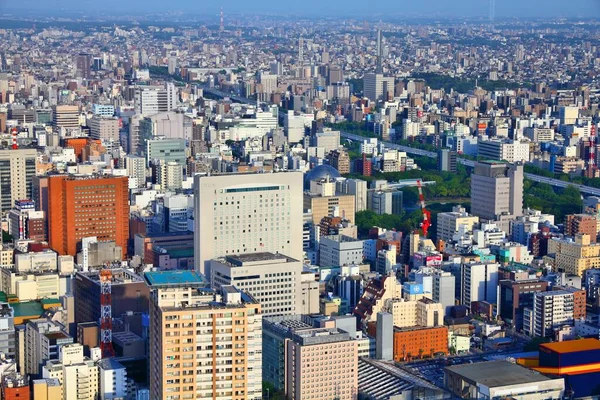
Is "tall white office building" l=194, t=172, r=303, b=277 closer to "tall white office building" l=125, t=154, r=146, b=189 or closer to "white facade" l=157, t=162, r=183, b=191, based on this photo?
"white facade" l=157, t=162, r=183, b=191

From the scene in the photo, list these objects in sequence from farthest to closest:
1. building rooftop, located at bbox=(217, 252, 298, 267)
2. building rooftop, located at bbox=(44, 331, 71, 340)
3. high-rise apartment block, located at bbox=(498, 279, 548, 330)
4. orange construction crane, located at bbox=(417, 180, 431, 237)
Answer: orange construction crane, located at bbox=(417, 180, 431, 237) → high-rise apartment block, located at bbox=(498, 279, 548, 330) → building rooftop, located at bbox=(217, 252, 298, 267) → building rooftop, located at bbox=(44, 331, 71, 340)

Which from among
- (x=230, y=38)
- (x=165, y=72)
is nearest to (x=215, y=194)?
(x=165, y=72)

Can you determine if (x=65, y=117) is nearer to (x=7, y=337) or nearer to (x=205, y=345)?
(x=7, y=337)

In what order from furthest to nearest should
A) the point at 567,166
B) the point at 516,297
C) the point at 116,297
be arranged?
the point at 567,166
the point at 516,297
the point at 116,297

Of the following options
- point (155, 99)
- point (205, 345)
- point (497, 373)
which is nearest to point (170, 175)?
point (155, 99)

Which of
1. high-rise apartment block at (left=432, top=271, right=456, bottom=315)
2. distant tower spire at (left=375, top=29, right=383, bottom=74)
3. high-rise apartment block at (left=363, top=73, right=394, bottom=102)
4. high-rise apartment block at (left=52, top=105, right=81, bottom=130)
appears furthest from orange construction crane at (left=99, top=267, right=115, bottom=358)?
distant tower spire at (left=375, top=29, right=383, bottom=74)

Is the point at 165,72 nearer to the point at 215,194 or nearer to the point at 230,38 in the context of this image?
the point at 230,38
